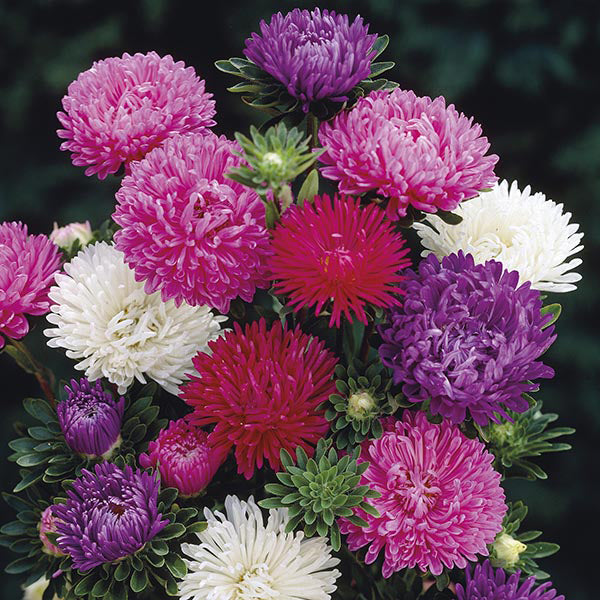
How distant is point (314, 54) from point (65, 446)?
1.15 ft

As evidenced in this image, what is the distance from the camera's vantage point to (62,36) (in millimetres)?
1617

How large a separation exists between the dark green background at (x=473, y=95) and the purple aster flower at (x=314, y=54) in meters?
0.87

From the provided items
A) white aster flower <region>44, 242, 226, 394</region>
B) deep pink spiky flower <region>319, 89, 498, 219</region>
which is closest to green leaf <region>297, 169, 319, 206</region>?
deep pink spiky flower <region>319, 89, 498, 219</region>

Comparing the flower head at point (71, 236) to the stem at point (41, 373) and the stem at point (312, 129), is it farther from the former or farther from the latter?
the stem at point (312, 129)

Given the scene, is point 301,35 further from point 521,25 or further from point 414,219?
point 521,25

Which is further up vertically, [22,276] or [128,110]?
[128,110]

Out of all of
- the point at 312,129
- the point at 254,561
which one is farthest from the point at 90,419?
the point at 312,129

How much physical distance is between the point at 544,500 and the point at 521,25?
86cm

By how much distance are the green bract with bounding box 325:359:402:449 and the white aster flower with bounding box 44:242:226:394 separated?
0.11 m

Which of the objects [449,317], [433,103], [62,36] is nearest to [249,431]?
[449,317]

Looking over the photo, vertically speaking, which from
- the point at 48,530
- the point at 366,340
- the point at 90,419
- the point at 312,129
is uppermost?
the point at 312,129

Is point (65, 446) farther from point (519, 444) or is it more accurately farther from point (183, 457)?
point (519, 444)

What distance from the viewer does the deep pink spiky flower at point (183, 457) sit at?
0.60 m

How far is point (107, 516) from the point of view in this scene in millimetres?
567
